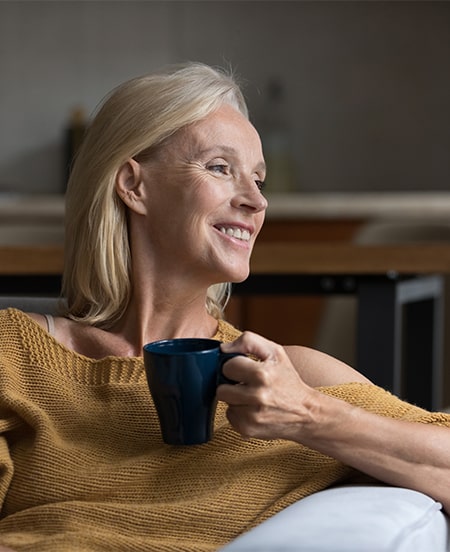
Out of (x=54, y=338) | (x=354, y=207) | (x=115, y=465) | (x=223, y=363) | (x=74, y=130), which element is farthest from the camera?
(x=74, y=130)

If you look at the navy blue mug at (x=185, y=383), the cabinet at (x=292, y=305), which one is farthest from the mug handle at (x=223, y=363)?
the cabinet at (x=292, y=305)

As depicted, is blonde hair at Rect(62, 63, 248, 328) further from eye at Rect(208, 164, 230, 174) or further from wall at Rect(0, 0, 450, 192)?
wall at Rect(0, 0, 450, 192)

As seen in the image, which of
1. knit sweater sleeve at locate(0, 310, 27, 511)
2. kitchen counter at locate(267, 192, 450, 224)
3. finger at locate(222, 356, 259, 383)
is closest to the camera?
finger at locate(222, 356, 259, 383)

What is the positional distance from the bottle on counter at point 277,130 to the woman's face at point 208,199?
3.83 meters

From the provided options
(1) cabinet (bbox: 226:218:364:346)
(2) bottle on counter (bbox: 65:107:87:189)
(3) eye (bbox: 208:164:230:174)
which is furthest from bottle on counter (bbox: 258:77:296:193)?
(3) eye (bbox: 208:164:230:174)

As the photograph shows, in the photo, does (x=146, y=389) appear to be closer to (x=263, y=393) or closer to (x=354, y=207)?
(x=263, y=393)

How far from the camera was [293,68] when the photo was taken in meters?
5.45

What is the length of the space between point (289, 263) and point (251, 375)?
4.50 feet

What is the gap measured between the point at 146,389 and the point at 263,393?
30 centimetres

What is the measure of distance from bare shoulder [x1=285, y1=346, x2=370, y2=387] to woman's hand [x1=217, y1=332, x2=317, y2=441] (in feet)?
0.71

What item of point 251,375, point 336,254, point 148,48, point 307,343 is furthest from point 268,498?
point 148,48

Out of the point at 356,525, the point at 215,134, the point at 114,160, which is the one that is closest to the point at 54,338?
the point at 114,160

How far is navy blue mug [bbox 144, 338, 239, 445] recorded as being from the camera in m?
1.21

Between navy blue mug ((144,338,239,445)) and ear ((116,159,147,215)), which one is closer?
navy blue mug ((144,338,239,445))
